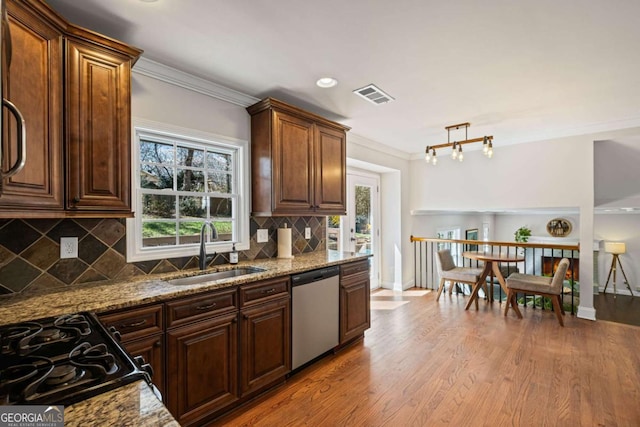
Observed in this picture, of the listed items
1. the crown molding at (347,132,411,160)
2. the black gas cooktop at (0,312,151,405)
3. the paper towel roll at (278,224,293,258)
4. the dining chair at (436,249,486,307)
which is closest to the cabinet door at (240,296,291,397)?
the paper towel roll at (278,224,293,258)

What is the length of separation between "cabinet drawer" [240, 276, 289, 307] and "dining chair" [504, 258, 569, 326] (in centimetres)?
321

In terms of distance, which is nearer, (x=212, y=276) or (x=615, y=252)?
(x=212, y=276)

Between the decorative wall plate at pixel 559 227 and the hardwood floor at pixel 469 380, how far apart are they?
5.32 metres

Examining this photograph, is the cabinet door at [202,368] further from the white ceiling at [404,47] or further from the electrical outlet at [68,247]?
the white ceiling at [404,47]

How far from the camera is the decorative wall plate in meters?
8.13

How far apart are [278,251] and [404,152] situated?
3.30m

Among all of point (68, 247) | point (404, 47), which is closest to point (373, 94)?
point (404, 47)

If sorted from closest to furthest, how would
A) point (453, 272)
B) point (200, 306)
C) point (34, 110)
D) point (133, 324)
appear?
point (34, 110), point (133, 324), point (200, 306), point (453, 272)

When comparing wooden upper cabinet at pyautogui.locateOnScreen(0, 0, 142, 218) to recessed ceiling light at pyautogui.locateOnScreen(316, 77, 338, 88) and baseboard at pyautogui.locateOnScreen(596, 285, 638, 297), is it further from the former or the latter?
baseboard at pyautogui.locateOnScreen(596, 285, 638, 297)

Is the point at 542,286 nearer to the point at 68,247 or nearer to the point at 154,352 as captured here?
the point at 154,352

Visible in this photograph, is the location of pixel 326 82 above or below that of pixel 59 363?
above

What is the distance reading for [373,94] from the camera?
2916mm

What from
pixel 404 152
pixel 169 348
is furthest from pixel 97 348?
pixel 404 152

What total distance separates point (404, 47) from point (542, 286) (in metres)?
3.40
